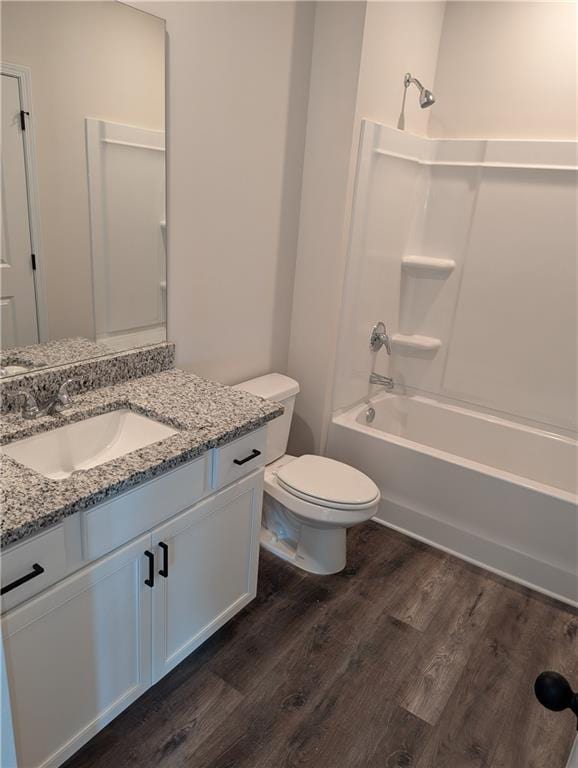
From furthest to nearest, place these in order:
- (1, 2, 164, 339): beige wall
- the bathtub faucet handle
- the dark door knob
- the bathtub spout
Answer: the bathtub spout → the bathtub faucet handle → (1, 2, 164, 339): beige wall → the dark door knob

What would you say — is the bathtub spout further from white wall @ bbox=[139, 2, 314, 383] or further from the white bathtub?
white wall @ bbox=[139, 2, 314, 383]

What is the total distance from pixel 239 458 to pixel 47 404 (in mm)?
604

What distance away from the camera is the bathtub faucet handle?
2.83 metres

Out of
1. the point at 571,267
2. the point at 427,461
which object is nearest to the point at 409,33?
the point at 571,267

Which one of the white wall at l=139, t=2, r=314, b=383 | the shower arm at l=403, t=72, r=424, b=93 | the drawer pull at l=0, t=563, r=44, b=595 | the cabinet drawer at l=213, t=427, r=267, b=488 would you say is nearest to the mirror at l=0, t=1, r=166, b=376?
the white wall at l=139, t=2, r=314, b=383

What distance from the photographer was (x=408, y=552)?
246 cm

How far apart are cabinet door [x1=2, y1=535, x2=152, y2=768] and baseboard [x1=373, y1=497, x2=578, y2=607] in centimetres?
144

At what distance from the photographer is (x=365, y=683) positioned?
1774 mm

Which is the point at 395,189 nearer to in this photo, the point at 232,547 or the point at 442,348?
the point at 442,348

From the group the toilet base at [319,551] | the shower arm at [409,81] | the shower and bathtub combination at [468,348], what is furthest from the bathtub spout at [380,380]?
the shower arm at [409,81]

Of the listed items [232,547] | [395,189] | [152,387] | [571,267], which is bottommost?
[232,547]

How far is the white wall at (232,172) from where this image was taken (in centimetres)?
183

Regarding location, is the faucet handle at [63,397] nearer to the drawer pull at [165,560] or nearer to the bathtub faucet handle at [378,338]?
the drawer pull at [165,560]

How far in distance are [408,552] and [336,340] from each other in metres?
1.05
